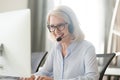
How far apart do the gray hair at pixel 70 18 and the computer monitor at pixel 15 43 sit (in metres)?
0.41

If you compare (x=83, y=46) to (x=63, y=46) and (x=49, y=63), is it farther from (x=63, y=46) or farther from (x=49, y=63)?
(x=49, y=63)

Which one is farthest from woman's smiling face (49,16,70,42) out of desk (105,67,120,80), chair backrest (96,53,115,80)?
desk (105,67,120,80)

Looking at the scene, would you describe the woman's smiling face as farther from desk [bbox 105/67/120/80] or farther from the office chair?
desk [bbox 105/67/120/80]

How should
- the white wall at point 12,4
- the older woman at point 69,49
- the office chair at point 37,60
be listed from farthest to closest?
the white wall at point 12,4, the office chair at point 37,60, the older woman at point 69,49

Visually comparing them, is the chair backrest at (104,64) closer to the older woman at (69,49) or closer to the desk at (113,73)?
the older woman at (69,49)

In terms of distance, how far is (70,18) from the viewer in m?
1.57

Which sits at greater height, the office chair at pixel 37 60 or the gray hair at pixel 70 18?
the gray hair at pixel 70 18

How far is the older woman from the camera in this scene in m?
1.51

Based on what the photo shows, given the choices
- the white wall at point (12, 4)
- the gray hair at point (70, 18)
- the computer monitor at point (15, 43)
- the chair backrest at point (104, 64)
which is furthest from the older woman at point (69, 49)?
the white wall at point (12, 4)

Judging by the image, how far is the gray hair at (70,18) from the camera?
1.54 m

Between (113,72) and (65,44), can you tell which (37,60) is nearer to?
(65,44)

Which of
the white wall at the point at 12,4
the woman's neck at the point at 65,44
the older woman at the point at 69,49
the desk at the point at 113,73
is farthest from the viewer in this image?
the white wall at the point at 12,4

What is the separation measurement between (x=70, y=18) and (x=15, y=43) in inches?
19.5

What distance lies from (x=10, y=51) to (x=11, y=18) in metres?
0.17
